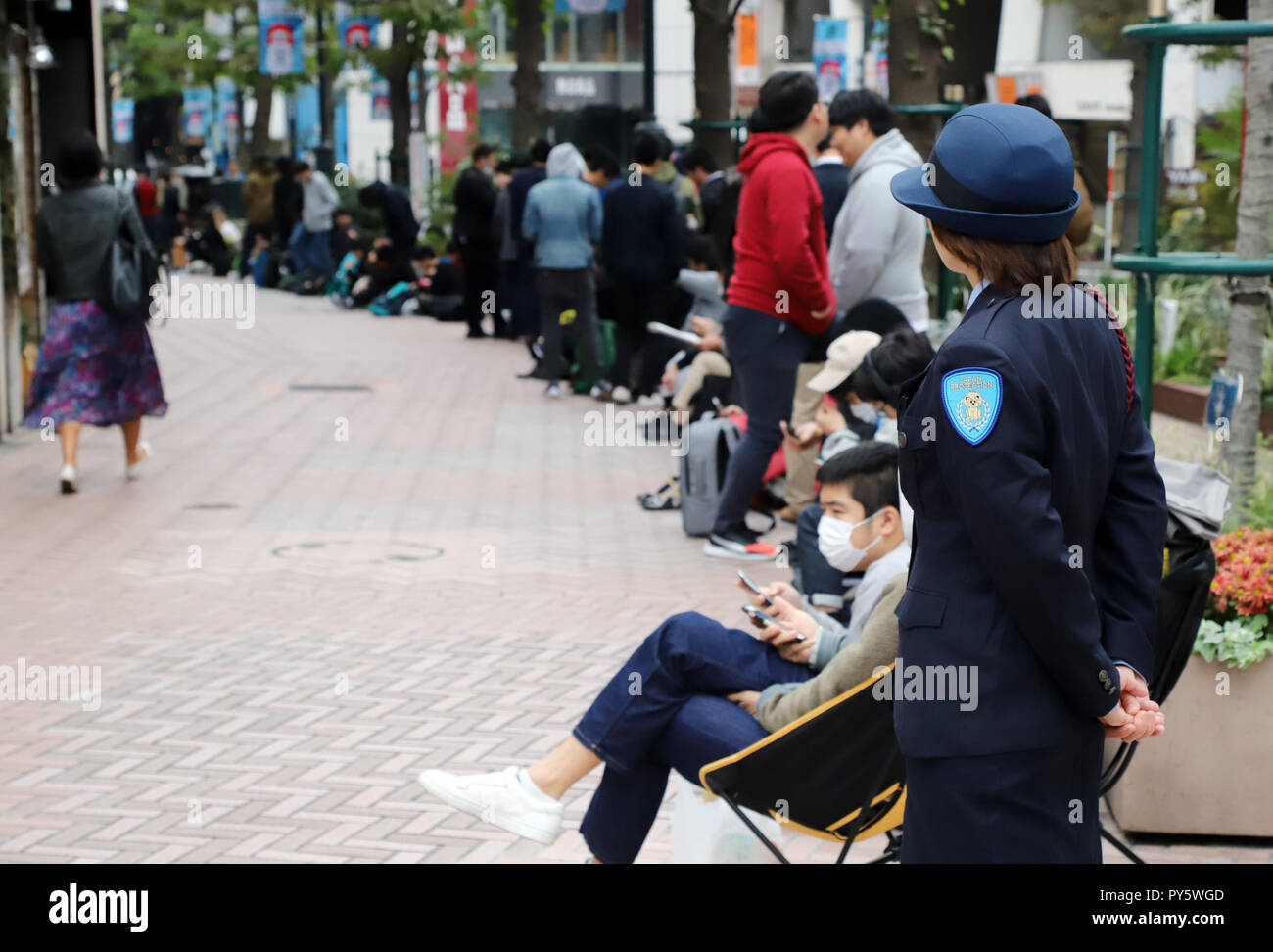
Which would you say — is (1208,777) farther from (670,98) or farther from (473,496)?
(670,98)

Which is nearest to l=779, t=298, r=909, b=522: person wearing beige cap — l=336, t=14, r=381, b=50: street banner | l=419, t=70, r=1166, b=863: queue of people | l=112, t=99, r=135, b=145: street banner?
l=419, t=70, r=1166, b=863: queue of people

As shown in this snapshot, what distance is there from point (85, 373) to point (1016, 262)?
8.31m

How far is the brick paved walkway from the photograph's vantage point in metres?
5.02

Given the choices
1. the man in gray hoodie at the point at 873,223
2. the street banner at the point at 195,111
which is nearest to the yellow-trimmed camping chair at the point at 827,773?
the man in gray hoodie at the point at 873,223

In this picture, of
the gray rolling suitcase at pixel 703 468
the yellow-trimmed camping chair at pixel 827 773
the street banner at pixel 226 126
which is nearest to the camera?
the yellow-trimmed camping chair at pixel 827 773

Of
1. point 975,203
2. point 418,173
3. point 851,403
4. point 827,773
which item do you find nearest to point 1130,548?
point 975,203

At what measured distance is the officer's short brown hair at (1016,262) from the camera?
2816mm

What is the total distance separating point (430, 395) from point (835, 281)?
6.92 m

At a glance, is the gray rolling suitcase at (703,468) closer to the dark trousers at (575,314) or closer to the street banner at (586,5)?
the dark trousers at (575,314)

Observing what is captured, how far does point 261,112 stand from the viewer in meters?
36.8

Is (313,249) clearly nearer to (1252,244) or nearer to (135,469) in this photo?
(135,469)

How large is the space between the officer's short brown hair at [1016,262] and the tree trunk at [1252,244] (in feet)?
9.44

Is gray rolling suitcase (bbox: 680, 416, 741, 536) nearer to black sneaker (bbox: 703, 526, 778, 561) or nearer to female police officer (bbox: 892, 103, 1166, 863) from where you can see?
black sneaker (bbox: 703, 526, 778, 561)

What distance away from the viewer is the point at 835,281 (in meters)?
8.20
